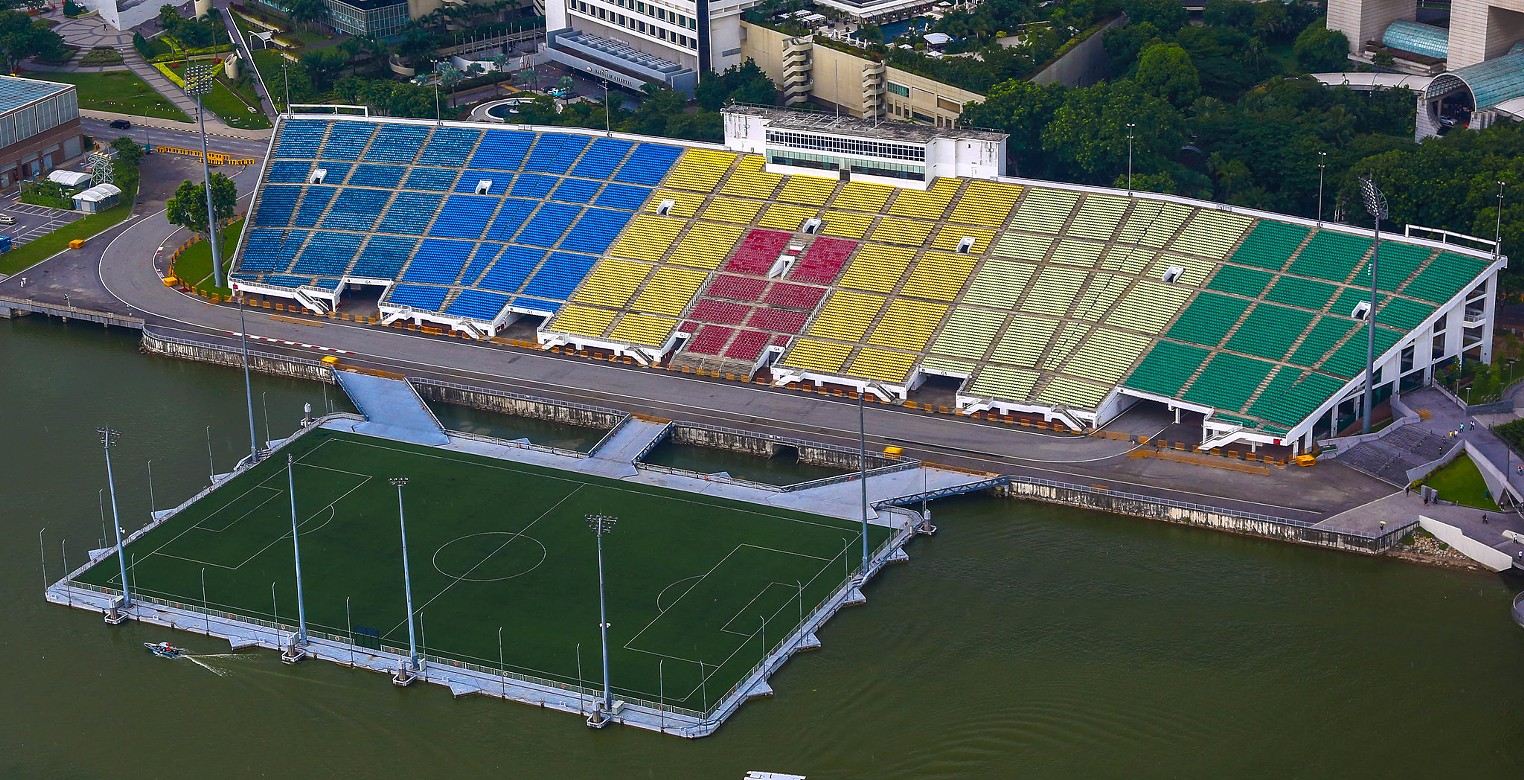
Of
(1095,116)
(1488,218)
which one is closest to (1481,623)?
(1488,218)

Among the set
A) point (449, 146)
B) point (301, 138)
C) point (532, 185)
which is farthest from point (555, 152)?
point (301, 138)

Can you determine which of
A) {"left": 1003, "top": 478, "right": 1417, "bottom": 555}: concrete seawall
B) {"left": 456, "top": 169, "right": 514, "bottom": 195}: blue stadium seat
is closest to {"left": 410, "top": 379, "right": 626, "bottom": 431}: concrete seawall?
{"left": 456, "top": 169, "right": 514, "bottom": 195}: blue stadium seat

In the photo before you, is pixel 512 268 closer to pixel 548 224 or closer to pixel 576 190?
pixel 548 224

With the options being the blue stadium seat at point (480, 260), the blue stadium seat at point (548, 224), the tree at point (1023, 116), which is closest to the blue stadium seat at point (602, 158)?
the blue stadium seat at point (548, 224)

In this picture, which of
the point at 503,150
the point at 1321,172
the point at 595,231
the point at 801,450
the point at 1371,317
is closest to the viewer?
the point at 1371,317

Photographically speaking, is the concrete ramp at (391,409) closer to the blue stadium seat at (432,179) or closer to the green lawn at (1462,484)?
the blue stadium seat at (432,179)

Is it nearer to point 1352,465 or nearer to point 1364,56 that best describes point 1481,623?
point 1352,465
